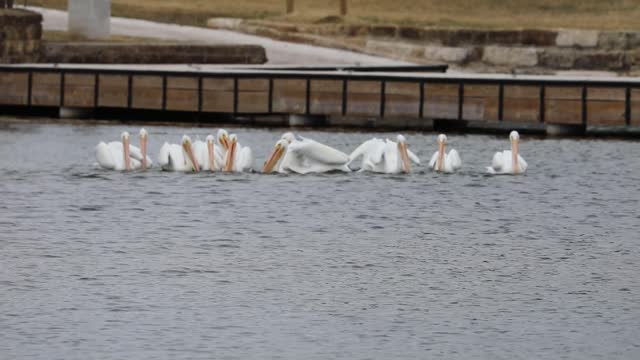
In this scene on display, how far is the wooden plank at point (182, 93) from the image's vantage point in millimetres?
56719

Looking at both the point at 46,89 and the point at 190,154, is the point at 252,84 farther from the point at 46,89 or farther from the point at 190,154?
the point at 190,154

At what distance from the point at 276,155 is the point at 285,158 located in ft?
0.66

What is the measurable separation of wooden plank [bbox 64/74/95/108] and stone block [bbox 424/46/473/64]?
20.5m

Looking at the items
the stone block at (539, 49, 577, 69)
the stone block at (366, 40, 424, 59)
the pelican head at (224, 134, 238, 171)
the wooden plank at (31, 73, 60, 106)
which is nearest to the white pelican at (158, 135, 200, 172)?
the pelican head at (224, 134, 238, 171)

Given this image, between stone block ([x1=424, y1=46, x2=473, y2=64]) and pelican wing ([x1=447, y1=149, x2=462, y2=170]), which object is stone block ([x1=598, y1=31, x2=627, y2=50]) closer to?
stone block ([x1=424, y1=46, x2=473, y2=64])

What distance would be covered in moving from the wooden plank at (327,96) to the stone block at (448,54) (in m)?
19.7

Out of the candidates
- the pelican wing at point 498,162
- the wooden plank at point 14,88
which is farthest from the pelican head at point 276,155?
the wooden plank at point 14,88

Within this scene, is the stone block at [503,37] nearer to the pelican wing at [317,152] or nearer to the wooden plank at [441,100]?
the wooden plank at [441,100]

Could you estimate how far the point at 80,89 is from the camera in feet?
188

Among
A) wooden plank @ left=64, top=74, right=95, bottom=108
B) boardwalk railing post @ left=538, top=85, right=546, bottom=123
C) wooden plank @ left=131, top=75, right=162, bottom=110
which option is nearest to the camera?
boardwalk railing post @ left=538, top=85, right=546, bottom=123

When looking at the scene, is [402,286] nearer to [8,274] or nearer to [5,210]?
[8,274]

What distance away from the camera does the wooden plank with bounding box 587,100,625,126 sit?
173ft

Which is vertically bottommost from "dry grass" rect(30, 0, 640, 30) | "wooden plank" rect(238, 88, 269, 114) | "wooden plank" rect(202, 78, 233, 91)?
"wooden plank" rect(238, 88, 269, 114)

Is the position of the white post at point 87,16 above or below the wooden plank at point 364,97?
above
